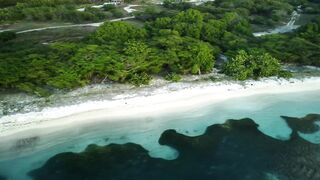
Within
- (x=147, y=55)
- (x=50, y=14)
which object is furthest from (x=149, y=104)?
(x=50, y=14)

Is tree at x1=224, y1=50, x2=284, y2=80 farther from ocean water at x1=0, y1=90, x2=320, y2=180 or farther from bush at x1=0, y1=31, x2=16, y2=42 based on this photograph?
bush at x1=0, y1=31, x2=16, y2=42

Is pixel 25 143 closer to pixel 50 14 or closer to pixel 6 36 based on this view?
pixel 6 36

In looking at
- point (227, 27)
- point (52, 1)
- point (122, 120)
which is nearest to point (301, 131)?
point (122, 120)

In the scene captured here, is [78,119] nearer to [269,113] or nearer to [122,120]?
[122,120]

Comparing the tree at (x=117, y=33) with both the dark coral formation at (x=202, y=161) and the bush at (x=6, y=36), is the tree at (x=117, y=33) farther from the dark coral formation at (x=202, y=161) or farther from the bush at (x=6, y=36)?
the dark coral formation at (x=202, y=161)

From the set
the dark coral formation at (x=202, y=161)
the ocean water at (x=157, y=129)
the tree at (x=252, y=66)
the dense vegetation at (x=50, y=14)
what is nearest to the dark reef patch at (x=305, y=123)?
the ocean water at (x=157, y=129)

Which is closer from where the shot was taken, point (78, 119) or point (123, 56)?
point (78, 119)
